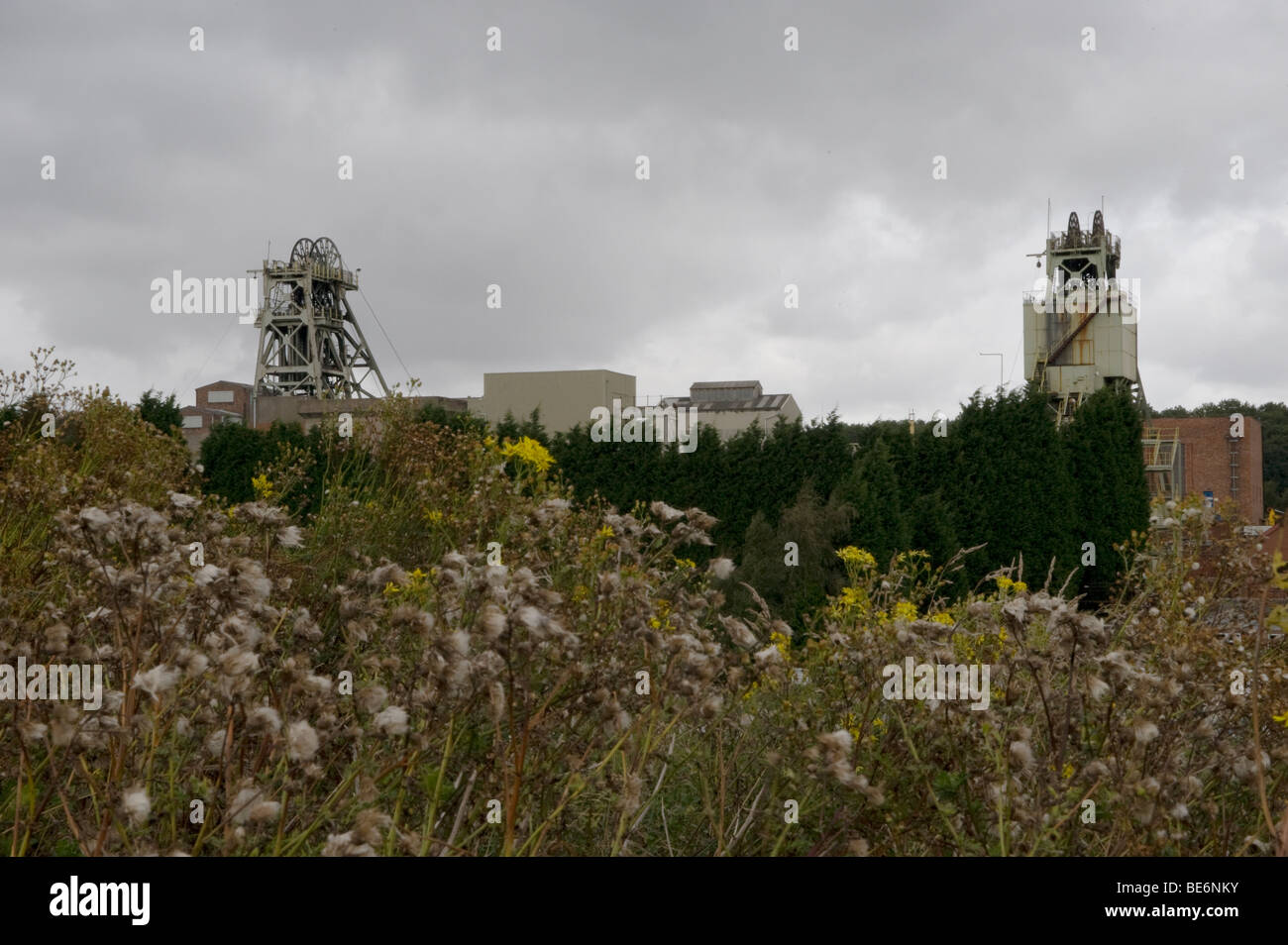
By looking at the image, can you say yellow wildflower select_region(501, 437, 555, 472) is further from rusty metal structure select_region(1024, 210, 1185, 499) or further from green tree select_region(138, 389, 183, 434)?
rusty metal structure select_region(1024, 210, 1185, 499)

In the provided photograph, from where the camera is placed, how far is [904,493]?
1423cm

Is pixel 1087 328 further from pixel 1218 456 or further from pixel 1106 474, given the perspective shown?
pixel 1106 474

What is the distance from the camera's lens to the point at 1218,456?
37.3m

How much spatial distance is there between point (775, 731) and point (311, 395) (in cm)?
4296

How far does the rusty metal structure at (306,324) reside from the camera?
44812 millimetres

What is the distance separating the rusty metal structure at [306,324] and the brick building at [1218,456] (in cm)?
3280

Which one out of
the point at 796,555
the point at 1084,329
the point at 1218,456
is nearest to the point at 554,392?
the point at 1084,329

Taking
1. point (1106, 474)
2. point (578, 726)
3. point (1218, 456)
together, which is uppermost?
point (1218, 456)

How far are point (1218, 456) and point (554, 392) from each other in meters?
24.8

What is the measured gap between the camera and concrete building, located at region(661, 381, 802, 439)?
108 ft

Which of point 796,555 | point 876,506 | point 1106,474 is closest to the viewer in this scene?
point 796,555

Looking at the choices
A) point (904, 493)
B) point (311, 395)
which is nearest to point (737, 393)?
point (311, 395)
